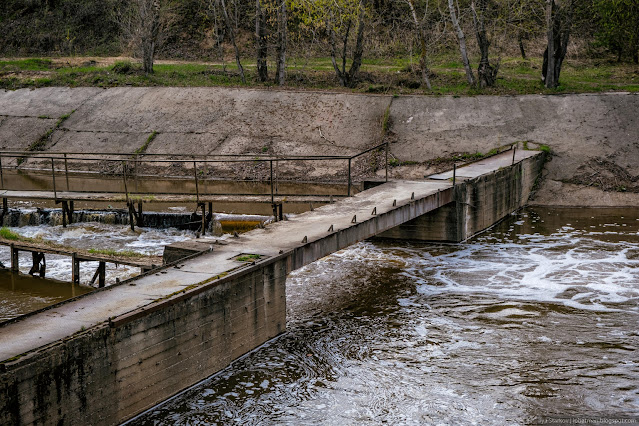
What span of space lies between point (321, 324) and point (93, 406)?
18.4 feet

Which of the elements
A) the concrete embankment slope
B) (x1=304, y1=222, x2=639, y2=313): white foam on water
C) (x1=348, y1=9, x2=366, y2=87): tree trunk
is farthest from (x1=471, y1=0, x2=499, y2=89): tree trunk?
(x1=304, y1=222, x2=639, y2=313): white foam on water

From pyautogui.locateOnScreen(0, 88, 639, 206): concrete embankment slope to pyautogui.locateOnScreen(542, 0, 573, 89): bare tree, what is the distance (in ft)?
9.45

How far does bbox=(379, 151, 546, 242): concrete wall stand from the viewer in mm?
20328

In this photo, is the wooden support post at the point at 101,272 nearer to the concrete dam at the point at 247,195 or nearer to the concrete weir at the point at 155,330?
the concrete dam at the point at 247,195

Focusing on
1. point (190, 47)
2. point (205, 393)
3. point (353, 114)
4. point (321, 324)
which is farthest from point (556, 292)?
point (190, 47)

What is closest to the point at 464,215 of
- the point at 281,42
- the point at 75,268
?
the point at 75,268

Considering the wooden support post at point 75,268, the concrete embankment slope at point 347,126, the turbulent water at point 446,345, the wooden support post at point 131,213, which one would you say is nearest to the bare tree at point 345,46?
the concrete embankment slope at point 347,126

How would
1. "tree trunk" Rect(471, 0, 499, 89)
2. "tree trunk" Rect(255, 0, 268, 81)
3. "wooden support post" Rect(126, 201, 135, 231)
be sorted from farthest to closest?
"tree trunk" Rect(255, 0, 268, 81), "tree trunk" Rect(471, 0, 499, 89), "wooden support post" Rect(126, 201, 135, 231)

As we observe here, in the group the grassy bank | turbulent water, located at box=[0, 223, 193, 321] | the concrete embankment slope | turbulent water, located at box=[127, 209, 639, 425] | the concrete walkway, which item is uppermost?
the grassy bank

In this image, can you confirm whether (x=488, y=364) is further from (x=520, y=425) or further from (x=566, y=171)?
(x=566, y=171)

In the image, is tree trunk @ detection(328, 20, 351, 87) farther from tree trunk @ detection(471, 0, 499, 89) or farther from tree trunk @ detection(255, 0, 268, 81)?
tree trunk @ detection(471, 0, 499, 89)

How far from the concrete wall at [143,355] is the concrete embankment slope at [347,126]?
1559 centimetres

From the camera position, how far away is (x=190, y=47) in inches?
1834

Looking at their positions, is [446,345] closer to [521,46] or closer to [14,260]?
[14,260]
